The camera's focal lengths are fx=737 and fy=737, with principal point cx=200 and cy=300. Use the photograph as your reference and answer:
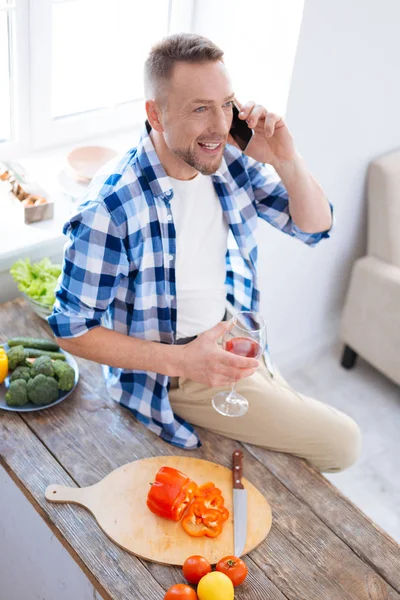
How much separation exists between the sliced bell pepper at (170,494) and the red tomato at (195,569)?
134 mm

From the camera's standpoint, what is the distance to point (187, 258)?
1914 millimetres

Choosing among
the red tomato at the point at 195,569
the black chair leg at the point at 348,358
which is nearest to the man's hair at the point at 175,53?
the red tomato at the point at 195,569

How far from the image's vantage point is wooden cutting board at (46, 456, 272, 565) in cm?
164

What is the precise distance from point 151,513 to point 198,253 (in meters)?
0.67

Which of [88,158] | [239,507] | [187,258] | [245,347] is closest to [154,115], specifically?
[187,258]

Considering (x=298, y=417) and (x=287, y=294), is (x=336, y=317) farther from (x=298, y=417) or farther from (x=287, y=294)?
(x=298, y=417)

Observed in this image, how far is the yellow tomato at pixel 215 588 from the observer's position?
4.91 ft

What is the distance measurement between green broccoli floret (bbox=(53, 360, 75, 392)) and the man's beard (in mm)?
662

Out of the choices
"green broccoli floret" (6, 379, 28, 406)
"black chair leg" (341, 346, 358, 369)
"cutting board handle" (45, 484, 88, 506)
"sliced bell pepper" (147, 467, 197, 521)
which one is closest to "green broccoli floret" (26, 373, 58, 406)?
"green broccoli floret" (6, 379, 28, 406)

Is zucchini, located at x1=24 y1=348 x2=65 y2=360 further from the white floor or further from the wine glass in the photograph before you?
the white floor

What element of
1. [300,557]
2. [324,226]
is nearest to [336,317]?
[324,226]

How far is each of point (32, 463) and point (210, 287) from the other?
2.12 ft

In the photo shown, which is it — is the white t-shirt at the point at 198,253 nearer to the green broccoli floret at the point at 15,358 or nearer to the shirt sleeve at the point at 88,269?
the shirt sleeve at the point at 88,269

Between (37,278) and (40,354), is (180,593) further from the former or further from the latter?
(37,278)
